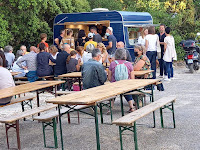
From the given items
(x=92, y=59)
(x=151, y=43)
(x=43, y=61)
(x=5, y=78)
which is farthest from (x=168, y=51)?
(x=5, y=78)

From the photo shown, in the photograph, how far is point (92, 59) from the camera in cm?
838

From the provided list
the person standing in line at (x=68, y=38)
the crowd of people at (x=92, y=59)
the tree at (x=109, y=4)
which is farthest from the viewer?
the tree at (x=109, y=4)

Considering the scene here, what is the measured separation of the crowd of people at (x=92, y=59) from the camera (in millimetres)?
8430

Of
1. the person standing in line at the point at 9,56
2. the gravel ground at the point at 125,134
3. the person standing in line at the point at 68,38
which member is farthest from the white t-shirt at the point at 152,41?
the person standing in line at the point at 9,56

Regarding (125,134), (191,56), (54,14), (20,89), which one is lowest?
(125,134)

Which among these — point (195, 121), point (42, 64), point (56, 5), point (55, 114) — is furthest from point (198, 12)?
point (55, 114)

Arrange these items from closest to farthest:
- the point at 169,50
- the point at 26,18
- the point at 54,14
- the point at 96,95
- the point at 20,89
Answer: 1. the point at 96,95
2. the point at 20,89
3. the point at 169,50
4. the point at 26,18
5. the point at 54,14

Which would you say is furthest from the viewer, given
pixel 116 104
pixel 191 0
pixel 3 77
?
pixel 191 0

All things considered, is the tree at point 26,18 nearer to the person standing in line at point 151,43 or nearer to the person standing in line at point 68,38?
the person standing in line at point 68,38

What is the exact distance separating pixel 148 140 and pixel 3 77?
2836 millimetres

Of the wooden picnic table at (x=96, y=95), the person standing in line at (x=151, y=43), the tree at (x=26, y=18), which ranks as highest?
the tree at (x=26, y=18)

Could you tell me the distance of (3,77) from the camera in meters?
8.09

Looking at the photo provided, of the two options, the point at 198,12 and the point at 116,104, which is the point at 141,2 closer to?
the point at 198,12

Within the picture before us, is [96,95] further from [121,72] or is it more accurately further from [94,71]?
[121,72]
